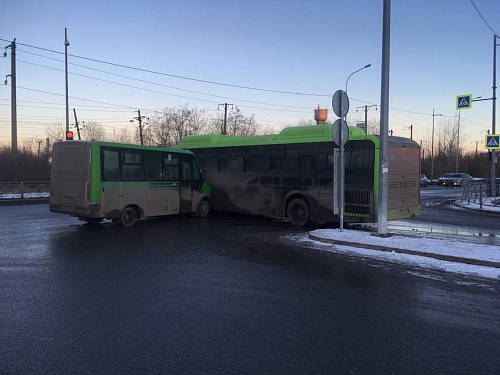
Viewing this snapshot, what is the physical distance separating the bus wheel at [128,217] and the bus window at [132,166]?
3.14ft

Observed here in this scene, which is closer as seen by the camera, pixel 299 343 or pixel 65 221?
pixel 299 343

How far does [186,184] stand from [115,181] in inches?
124

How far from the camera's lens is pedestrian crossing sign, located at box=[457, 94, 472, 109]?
24438 millimetres

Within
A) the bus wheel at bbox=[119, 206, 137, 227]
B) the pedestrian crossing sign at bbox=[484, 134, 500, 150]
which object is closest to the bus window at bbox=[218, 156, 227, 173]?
the bus wheel at bbox=[119, 206, 137, 227]

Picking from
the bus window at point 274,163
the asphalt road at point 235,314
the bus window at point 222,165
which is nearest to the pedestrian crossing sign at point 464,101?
the bus window at point 274,163

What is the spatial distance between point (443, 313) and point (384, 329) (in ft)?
3.55

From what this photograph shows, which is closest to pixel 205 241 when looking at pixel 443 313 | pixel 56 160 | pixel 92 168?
pixel 92 168

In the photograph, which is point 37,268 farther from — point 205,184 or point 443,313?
point 205,184

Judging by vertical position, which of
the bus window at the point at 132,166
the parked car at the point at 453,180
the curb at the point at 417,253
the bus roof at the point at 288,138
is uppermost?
the bus roof at the point at 288,138

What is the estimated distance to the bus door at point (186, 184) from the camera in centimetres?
1541

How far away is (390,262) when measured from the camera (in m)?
8.46

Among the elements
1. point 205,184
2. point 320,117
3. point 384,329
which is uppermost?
point 320,117

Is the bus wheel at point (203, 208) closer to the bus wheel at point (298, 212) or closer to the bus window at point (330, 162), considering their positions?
the bus wheel at point (298, 212)

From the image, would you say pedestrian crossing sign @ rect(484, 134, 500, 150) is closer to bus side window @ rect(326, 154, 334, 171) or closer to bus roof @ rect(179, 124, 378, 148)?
bus roof @ rect(179, 124, 378, 148)
